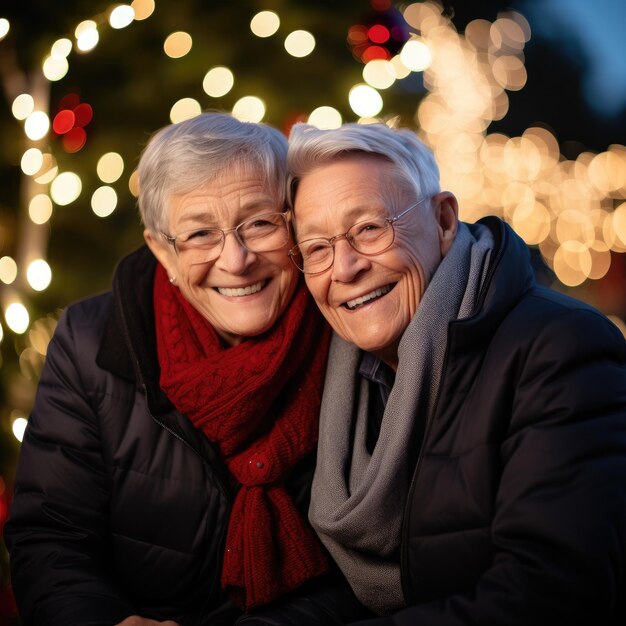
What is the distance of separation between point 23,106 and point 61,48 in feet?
1.08

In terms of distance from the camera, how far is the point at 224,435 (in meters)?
2.67

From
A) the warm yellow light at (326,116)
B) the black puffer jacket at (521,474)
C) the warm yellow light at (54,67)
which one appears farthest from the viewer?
the warm yellow light at (326,116)

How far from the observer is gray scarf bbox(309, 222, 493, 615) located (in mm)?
2398

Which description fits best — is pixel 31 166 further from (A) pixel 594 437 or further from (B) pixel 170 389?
(A) pixel 594 437

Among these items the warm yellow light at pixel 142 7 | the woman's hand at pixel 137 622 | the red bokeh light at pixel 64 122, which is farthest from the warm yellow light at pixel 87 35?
the woman's hand at pixel 137 622

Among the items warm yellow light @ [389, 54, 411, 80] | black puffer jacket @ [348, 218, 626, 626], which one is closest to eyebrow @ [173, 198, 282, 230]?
black puffer jacket @ [348, 218, 626, 626]

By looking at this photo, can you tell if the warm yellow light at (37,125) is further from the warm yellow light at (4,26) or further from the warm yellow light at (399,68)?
the warm yellow light at (399,68)

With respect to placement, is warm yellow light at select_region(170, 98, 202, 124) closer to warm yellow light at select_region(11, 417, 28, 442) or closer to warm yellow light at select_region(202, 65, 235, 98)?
warm yellow light at select_region(202, 65, 235, 98)

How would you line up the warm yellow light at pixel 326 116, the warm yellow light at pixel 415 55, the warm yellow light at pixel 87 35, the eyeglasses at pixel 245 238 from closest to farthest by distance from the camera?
the eyeglasses at pixel 245 238 < the warm yellow light at pixel 87 35 < the warm yellow light at pixel 326 116 < the warm yellow light at pixel 415 55

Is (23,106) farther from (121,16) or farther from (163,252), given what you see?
(163,252)

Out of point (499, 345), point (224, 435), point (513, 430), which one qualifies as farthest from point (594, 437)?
point (224, 435)

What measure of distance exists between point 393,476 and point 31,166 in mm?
2209

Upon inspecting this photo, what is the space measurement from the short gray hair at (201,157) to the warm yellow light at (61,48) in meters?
1.01

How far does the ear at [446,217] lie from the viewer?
2.66 m
